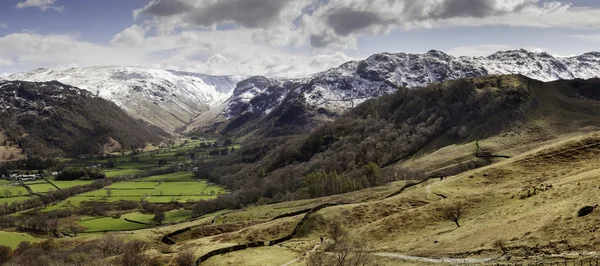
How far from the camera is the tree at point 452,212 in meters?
72.5

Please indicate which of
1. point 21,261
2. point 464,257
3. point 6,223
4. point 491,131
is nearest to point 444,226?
point 464,257

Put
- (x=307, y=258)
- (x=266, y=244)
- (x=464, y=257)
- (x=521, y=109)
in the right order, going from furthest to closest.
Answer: (x=521, y=109) < (x=266, y=244) < (x=307, y=258) < (x=464, y=257)

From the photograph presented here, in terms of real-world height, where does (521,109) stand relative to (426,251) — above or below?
above

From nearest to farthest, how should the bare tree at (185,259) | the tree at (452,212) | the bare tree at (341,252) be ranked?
the bare tree at (341,252), the tree at (452,212), the bare tree at (185,259)

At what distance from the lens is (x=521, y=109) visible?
196 meters

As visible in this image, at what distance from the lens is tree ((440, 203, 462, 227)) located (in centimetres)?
7250

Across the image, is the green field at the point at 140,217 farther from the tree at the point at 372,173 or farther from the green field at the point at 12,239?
the tree at the point at 372,173

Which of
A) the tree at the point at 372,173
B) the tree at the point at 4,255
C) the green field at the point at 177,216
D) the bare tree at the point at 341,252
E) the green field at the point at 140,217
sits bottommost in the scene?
the green field at the point at 177,216

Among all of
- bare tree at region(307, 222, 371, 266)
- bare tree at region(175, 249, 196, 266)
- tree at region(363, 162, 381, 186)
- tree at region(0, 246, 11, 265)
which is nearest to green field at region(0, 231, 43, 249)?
tree at region(0, 246, 11, 265)

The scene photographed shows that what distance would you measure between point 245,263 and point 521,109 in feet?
549

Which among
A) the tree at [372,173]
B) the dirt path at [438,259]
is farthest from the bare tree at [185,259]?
the tree at [372,173]

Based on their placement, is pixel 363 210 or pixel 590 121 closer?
pixel 363 210

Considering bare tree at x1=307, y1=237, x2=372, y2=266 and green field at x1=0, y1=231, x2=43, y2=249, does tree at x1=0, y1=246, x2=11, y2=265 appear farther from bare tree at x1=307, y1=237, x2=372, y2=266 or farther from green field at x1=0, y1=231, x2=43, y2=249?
bare tree at x1=307, y1=237, x2=372, y2=266

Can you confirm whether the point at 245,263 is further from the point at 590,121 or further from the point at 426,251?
the point at 590,121
